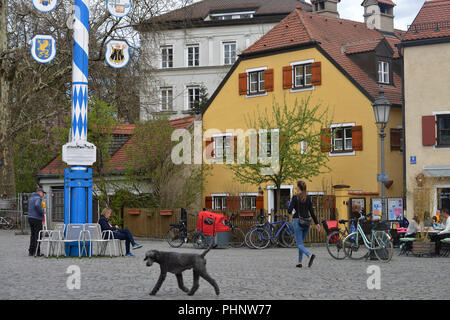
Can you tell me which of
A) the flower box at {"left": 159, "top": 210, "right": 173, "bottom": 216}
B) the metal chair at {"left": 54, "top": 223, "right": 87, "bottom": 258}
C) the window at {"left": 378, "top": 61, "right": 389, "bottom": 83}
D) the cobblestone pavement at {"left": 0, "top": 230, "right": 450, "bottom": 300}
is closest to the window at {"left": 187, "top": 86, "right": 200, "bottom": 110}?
the window at {"left": 378, "top": 61, "right": 389, "bottom": 83}

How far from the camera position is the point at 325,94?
34812 millimetres

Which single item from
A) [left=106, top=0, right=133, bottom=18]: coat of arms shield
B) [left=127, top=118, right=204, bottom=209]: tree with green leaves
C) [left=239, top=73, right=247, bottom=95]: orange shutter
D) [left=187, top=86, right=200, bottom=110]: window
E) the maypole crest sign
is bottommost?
[left=127, top=118, right=204, bottom=209]: tree with green leaves

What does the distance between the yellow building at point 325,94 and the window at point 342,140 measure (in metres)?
0.04

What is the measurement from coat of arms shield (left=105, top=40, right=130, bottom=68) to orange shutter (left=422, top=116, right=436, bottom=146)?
47.6 ft

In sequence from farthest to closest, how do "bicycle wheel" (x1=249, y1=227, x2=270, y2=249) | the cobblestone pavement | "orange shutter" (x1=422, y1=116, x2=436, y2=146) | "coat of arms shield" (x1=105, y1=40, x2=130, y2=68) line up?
"orange shutter" (x1=422, y1=116, x2=436, y2=146), "bicycle wheel" (x1=249, y1=227, x2=270, y2=249), "coat of arms shield" (x1=105, y1=40, x2=130, y2=68), the cobblestone pavement

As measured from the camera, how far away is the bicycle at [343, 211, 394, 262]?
60.5 ft

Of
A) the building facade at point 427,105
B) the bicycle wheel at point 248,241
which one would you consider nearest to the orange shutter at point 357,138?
the building facade at point 427,105

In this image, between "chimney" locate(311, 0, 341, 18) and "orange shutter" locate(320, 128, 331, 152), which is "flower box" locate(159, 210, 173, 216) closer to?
"orange shutter" locate(320, 128, 331, 152)

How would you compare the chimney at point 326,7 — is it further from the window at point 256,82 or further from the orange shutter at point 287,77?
the orange shutter at point 287,77

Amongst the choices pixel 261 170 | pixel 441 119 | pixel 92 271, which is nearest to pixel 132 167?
pixel 261 170

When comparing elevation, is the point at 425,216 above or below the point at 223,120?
below

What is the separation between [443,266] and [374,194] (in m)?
15.2

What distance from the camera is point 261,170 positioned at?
28094mm
